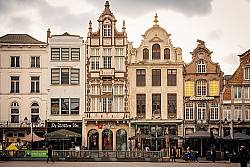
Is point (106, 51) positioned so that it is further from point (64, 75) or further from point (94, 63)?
point (64, 75)

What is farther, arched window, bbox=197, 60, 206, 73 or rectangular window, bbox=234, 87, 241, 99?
arched window, bbox=197, 60, 206, 73

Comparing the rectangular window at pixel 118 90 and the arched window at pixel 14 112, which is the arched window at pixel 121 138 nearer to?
the rectangular window at pixel 118 90

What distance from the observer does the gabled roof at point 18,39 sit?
53.0 metres

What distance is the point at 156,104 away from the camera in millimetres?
51812

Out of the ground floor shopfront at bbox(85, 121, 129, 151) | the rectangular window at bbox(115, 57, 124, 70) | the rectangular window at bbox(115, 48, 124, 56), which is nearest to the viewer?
the ground floor shopfront at bbox(85, 121, 129, 151)

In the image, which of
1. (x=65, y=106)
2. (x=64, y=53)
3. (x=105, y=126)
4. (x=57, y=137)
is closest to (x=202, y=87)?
(x=105, y=126)

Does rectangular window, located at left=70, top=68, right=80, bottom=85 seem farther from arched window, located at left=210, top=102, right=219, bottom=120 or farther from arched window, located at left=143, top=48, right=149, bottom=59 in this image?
arched window, located at left=210, top=102, right=219, bottom=120

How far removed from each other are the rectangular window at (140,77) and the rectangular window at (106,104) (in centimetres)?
411

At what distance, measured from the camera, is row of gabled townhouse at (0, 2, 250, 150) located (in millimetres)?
50906

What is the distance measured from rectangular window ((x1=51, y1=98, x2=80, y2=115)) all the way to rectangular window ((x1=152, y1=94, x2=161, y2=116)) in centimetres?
932

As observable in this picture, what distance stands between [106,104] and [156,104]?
243 inches

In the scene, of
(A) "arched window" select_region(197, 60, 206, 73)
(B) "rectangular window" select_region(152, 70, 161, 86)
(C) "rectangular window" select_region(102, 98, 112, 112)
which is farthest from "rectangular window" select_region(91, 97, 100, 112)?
(A) "arched window" select_region(197, 60, 206, 73)

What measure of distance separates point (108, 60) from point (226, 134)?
16.9 metres

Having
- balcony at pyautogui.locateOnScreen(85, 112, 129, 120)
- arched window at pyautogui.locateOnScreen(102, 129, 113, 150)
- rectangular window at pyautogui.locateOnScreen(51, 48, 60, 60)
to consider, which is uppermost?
rectangular window at pyautogui.locateOnScreen(51, 48, 60, 60)
